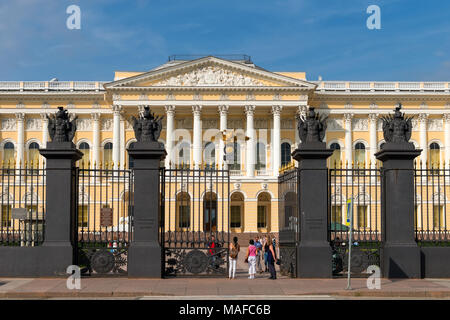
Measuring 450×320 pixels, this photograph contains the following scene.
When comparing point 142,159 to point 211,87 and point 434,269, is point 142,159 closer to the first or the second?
point 434,269

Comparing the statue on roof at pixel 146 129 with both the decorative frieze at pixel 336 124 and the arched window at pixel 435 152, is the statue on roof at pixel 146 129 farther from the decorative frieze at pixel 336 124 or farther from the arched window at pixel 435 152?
the arched window at pixel 435 152

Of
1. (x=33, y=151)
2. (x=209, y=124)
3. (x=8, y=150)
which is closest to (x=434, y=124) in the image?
(x=209, y=124)

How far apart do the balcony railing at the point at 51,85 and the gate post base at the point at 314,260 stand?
46.4 meters

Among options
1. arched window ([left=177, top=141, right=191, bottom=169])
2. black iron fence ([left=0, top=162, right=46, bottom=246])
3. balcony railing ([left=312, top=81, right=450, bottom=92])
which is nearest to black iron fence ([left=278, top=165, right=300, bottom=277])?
black iron fence ([left=0, top=162, right=46, bottom=246])

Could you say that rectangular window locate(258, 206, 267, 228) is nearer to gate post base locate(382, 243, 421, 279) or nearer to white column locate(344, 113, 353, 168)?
white column locate(344, 113, 353, 168)

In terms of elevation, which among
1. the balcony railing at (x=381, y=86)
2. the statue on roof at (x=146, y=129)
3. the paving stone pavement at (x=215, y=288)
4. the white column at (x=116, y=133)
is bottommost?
the paving stone pavement at (x=215, y=288)

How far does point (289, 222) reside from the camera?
1973 cm

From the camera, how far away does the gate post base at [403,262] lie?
18281 millimetres

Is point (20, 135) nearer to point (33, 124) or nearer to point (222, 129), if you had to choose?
point (33, 124)

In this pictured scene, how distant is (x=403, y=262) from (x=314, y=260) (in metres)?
2.52

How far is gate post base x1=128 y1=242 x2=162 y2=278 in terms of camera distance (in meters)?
18.0

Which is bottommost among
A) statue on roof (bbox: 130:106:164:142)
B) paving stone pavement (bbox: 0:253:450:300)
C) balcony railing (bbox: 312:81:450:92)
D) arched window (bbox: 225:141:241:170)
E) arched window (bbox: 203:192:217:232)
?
paving stone pavement (bbox: 0:253:450:300)

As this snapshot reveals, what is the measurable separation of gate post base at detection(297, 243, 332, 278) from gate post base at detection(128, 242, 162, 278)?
156 inches

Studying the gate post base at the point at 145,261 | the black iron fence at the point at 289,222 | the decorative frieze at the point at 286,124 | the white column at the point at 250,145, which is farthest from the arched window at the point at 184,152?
the gate post base at the point at 145,261
